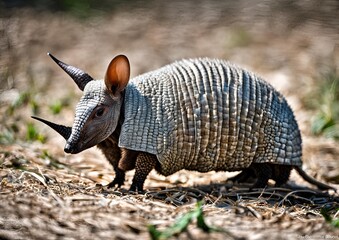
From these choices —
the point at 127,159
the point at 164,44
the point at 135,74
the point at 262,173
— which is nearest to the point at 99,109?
the point at 127,159

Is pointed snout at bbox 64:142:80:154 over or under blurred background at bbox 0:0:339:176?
under

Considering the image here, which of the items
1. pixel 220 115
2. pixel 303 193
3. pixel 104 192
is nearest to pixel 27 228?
pixel 104 192

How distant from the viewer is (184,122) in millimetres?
6480

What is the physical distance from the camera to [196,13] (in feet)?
52.1

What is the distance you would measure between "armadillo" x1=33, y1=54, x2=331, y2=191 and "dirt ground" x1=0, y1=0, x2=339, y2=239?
380 millimetres

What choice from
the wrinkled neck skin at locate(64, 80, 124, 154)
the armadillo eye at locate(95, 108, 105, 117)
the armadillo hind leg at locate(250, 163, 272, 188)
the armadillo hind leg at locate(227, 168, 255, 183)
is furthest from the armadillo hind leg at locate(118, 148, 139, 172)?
the armadillo hind leg at locate(227, 168, 255, 183)

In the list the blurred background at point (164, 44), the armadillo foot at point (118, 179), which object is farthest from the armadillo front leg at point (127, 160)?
the blurred background at point (164, 44)

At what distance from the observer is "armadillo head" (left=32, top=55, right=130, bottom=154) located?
6.08 meters

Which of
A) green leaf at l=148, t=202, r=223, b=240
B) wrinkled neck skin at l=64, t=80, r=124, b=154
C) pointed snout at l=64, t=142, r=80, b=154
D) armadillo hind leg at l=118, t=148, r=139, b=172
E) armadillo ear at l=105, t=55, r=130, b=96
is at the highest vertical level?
armadillo ear at l=105, t=55, r=130, b=96

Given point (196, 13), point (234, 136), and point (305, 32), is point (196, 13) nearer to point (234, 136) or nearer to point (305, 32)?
point (305, 32)

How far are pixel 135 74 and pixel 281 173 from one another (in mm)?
5871

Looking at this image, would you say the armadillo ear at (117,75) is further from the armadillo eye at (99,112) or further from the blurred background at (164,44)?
the blurred background at (164,44)

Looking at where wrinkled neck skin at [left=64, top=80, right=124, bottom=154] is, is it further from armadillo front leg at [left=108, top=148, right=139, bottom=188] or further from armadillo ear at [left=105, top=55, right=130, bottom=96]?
armadillo front leg at [left=108, top=148, right=139, bottom=188]

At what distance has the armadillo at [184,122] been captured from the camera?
6.27 meters
